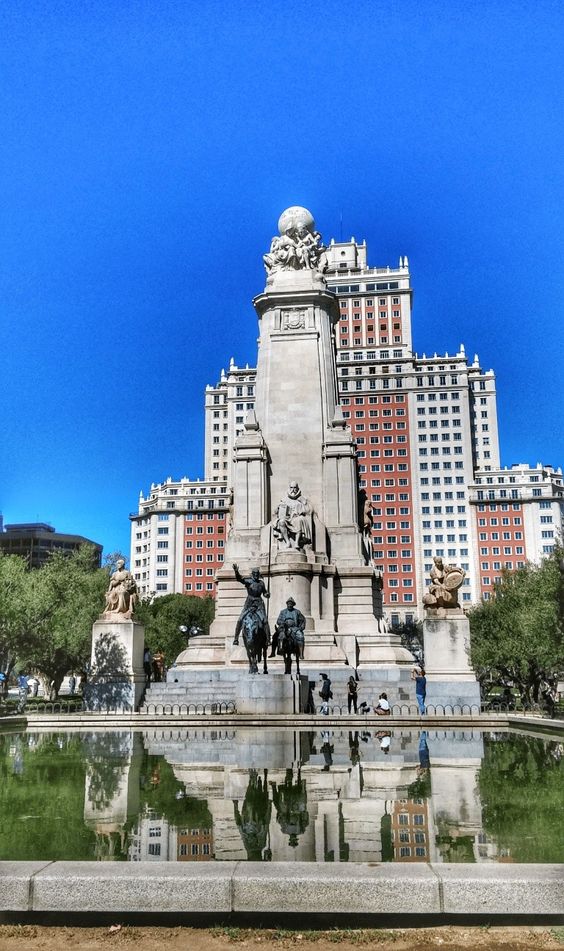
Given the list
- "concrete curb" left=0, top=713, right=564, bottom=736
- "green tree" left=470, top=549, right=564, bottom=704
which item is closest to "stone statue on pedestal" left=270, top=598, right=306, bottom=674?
"concrete curb" left=0, top=713, right=564, bottom=736

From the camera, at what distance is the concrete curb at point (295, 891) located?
6.06m

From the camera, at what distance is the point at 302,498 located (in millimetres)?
35781

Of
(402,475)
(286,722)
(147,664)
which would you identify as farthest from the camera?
(402,475)

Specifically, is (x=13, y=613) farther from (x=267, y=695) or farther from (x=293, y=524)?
(x=267, y=695)

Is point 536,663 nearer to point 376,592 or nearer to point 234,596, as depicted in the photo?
point 376,592

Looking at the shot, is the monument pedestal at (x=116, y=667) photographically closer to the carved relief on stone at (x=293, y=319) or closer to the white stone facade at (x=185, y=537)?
the carved relief on stone at (x=293, y=319)

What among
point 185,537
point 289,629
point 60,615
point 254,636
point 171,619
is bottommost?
point 254,636

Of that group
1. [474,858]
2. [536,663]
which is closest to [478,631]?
[536,663]

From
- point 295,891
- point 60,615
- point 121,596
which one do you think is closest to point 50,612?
point 60,615

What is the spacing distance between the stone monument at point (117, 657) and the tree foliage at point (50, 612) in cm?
621

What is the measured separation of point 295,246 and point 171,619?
4545 cm

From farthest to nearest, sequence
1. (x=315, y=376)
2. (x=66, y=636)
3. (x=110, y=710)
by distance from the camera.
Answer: (x=66, y=636) → (x=315, y=376) → (x=110, y=710)

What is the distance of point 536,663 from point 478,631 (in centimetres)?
1621

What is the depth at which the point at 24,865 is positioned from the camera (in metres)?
6.54
